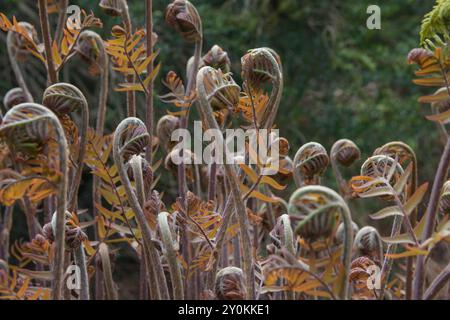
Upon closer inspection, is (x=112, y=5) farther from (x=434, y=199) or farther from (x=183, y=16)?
(x=434, y=199)

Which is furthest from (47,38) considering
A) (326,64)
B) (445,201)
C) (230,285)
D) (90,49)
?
(326,64)

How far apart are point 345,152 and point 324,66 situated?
2.04m

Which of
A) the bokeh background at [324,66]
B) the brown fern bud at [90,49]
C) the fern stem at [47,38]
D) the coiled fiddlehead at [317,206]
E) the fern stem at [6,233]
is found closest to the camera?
the coiled fiddlehead at [317,206]

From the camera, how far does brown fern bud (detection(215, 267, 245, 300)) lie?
2.28 feet

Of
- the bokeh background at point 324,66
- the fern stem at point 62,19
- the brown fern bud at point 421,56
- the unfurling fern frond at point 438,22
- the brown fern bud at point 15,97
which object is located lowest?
the brown fern bud at point 421,56

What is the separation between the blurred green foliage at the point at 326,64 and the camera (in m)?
2.90

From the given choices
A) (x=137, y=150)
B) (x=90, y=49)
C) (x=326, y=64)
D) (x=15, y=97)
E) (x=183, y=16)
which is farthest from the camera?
(x=326, y=64)

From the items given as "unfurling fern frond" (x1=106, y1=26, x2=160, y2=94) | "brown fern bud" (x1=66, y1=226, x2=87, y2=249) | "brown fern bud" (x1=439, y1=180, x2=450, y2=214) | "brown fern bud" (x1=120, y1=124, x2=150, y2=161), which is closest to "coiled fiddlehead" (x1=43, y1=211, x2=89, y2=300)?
"brown fern bud" (x1=66, y1=226, x2=87, y2=249)

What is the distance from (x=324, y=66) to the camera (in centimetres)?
309

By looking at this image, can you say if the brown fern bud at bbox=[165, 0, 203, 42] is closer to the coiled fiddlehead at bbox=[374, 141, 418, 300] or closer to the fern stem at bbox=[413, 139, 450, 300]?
the coiled fiddlehead at bbox=[374, 141, 418, 300]

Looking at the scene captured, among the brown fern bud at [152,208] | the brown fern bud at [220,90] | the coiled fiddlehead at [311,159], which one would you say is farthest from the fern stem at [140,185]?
the coiled fiddlehead at [311,159]

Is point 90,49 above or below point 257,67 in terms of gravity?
above

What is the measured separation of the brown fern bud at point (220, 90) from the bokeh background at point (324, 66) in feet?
6.64

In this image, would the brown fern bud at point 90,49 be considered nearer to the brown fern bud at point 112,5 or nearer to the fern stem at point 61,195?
the brown fern bud at point 112,5
